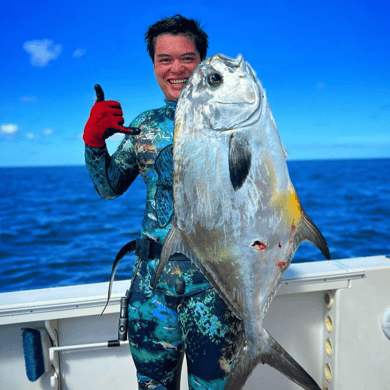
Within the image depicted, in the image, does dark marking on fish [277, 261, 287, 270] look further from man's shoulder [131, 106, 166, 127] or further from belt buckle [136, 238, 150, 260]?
man's shoulder [131, 106, 166, 127]

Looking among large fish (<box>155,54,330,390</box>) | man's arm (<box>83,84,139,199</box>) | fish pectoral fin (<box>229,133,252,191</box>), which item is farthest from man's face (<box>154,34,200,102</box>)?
fish pectoral fin (<box>229,133,252,191</box>)

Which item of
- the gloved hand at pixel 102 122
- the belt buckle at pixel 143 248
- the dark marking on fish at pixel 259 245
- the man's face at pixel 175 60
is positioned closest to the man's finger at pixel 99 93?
the gloved hand at pixel 102 122

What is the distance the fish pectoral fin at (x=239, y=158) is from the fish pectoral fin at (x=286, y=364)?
29.2 inches

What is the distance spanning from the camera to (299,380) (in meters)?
1.71

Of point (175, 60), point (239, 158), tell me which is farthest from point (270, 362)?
point (175, 60)

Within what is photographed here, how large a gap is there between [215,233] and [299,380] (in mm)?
778

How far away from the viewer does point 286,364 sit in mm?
1722

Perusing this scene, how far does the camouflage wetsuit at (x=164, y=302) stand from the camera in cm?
188

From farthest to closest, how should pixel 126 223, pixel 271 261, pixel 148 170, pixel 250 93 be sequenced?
pixel 126 223, pixel 148 170, pixel 271 261, pixel 250 93

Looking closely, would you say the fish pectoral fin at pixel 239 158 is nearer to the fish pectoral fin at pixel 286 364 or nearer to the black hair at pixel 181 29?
the fish pectoral fin at pixel 286 364

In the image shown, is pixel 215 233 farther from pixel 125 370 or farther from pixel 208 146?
pixel 125 370

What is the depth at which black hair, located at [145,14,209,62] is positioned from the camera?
84.4 inches

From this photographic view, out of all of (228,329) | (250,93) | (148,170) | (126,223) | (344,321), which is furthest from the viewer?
→ (126,223)

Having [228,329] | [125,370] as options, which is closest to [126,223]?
[125,370]
